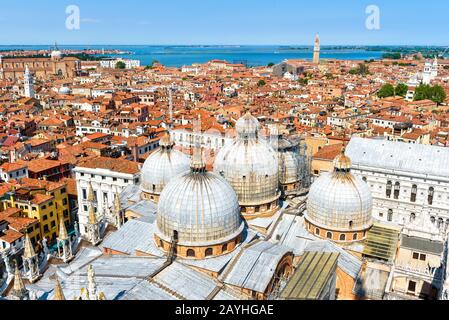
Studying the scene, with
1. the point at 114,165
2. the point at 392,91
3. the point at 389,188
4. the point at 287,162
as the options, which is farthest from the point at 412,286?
the point at 392,91

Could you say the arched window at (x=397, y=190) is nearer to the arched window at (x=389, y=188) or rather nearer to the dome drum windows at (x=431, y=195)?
the arched window at (x=389, y=188)

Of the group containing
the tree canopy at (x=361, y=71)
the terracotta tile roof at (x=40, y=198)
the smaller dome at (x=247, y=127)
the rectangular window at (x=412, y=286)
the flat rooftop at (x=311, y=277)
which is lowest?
the rectangular window at (x=412, y=286)

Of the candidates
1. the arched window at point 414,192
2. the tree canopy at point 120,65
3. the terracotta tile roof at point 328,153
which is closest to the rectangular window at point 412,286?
the arched window at point 414,192

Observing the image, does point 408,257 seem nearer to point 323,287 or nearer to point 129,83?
point 323,287

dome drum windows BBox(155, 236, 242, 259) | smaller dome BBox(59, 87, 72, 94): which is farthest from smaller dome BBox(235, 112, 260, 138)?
smaller dome BBox(59, 87, 72, 94)

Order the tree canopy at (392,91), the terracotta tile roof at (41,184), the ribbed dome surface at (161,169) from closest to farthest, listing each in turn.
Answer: the ribbed dome surface at (161,169)
the terracotta tile roof at (41,184)
the tree canopy at (392,91)

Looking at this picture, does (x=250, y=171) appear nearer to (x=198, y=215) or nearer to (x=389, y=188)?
(x=198, y=215)

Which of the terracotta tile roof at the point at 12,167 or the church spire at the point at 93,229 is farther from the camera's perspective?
the terracotta tile roof at the point at 12,167
